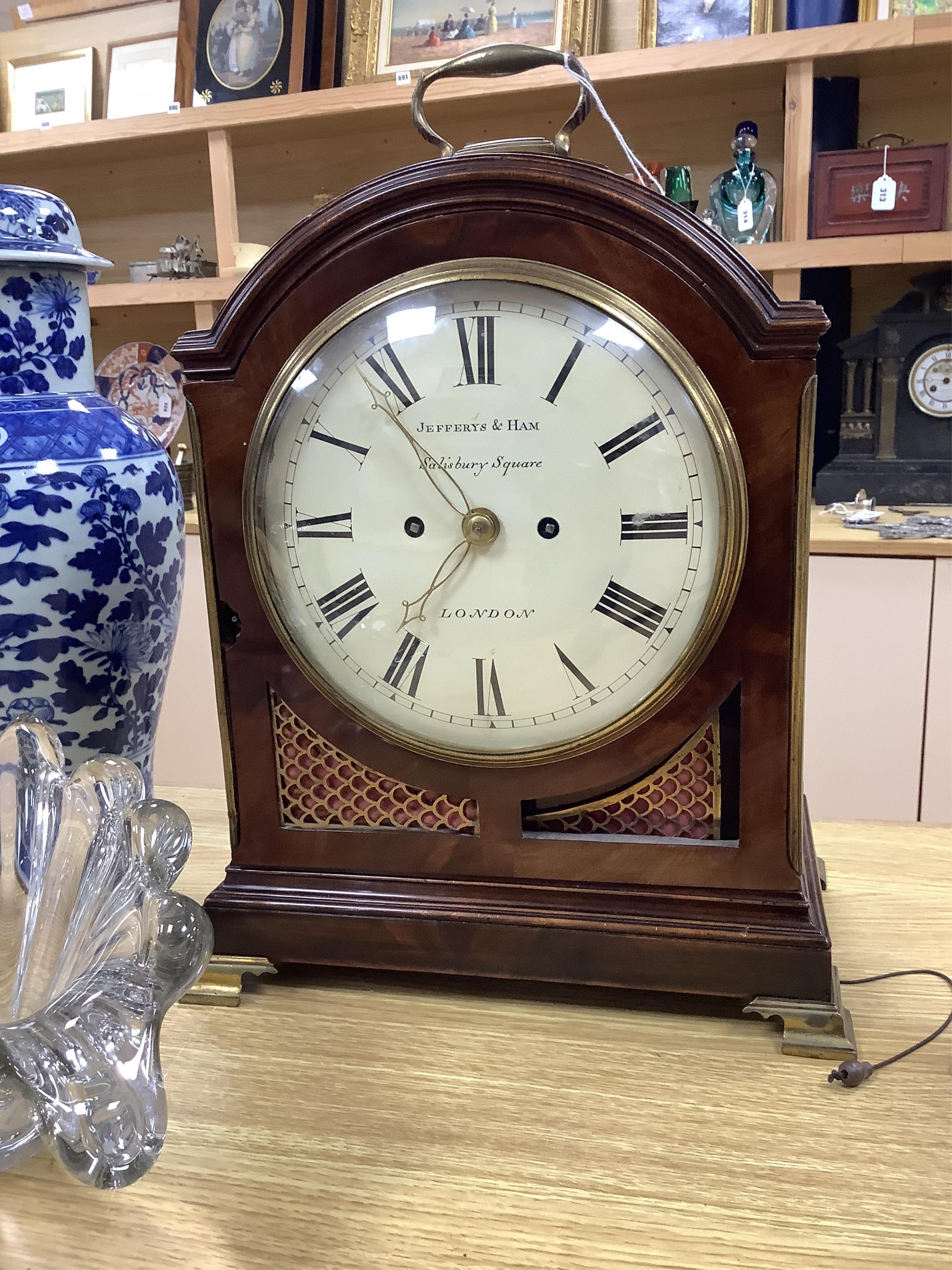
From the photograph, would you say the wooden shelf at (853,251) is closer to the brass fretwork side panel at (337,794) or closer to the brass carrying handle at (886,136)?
the brass carrying handle at (886,136)

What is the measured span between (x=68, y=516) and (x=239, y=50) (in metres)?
2.05

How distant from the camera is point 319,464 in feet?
2.20

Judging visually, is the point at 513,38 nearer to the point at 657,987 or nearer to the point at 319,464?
the point at 319,464

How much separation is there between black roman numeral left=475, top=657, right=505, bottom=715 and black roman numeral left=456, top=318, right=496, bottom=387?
182mm

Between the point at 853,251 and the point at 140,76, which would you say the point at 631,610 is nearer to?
the point at 853,251

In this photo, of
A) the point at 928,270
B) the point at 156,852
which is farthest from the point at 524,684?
the point at 928,270

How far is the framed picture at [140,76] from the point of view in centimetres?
253

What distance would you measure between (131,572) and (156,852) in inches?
10.9

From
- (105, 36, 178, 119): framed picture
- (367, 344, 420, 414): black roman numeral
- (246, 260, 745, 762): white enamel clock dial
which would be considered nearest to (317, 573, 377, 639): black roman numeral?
(246, 260, 745, 762): white enamel clock dial

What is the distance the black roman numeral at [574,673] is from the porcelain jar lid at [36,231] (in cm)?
45

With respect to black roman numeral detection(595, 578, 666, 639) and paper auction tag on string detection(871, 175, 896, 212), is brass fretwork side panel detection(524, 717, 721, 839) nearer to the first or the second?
black roman numeral detection(595, 578, 666, 639)

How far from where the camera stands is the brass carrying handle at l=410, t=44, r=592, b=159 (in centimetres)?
64

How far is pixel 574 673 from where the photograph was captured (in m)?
0.66

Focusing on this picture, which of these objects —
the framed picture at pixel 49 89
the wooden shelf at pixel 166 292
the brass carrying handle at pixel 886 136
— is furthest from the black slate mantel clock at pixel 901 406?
the framed picture at pixel 49 89
